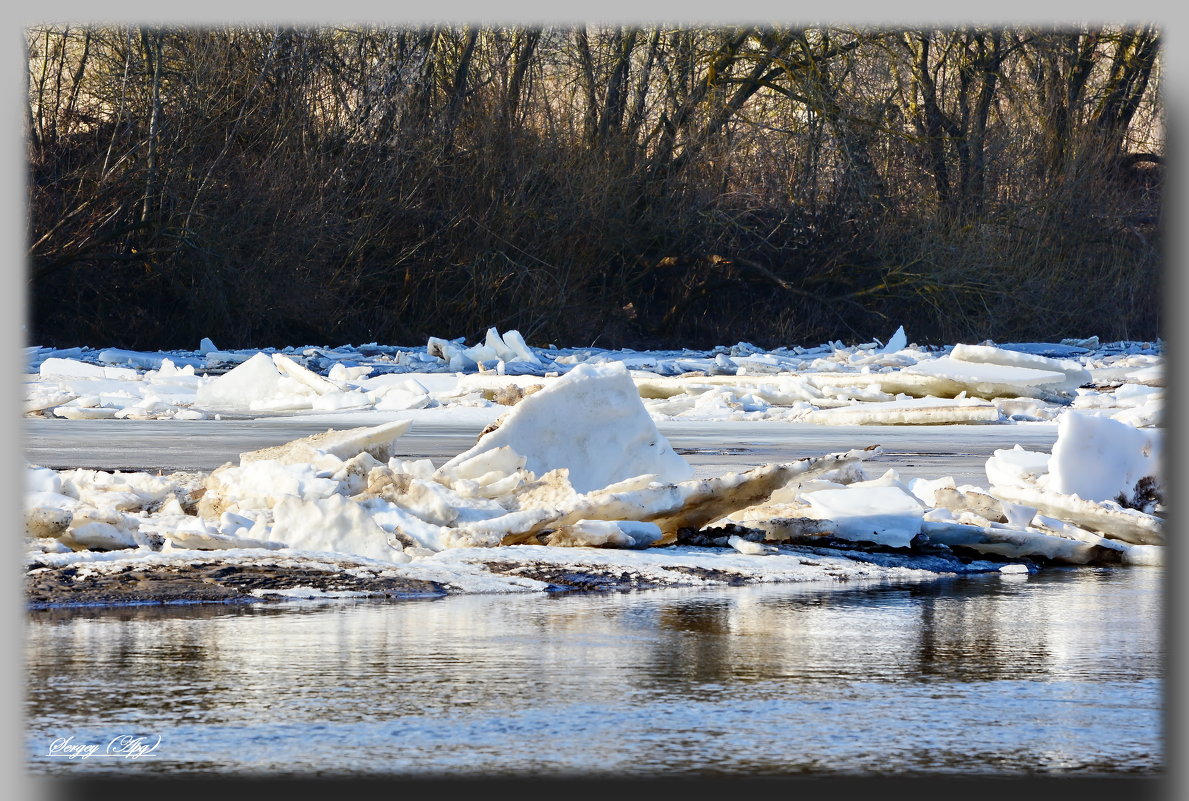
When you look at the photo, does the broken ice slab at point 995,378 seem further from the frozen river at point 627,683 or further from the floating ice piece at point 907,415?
the frozen river at point 627,683

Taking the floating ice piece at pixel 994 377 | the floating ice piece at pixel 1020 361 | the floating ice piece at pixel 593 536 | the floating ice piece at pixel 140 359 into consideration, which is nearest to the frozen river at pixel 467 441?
the floating ice piece at pixel 994 377

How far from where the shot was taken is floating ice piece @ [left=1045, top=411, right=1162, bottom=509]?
18.7 ft

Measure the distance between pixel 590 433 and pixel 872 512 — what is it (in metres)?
1.26

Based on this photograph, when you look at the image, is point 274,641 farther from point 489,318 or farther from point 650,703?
point 489,318

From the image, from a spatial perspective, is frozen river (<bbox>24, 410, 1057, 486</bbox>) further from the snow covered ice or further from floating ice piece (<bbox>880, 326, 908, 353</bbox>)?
floating ice piece (<bbox>880, 326, 908, 353</bbox>)

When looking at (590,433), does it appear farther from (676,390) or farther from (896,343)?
(896,343)

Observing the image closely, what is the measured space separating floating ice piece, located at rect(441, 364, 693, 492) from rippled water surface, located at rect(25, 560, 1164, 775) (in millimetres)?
1767

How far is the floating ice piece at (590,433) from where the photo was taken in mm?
5957

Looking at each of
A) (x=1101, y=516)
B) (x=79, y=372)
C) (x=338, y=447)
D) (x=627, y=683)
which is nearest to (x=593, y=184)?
(x=79, y=372)

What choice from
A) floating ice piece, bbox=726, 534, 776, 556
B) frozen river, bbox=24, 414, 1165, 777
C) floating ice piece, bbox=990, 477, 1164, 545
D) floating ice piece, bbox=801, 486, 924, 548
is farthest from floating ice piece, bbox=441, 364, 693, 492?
frozen river, bbox=24, 414, 1165, 777

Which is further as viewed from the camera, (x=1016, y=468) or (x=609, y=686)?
(x=1016, y=468)

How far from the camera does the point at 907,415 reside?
11.6 metres

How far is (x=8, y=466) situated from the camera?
4.36 m

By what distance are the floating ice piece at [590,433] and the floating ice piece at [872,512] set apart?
2.78ft
